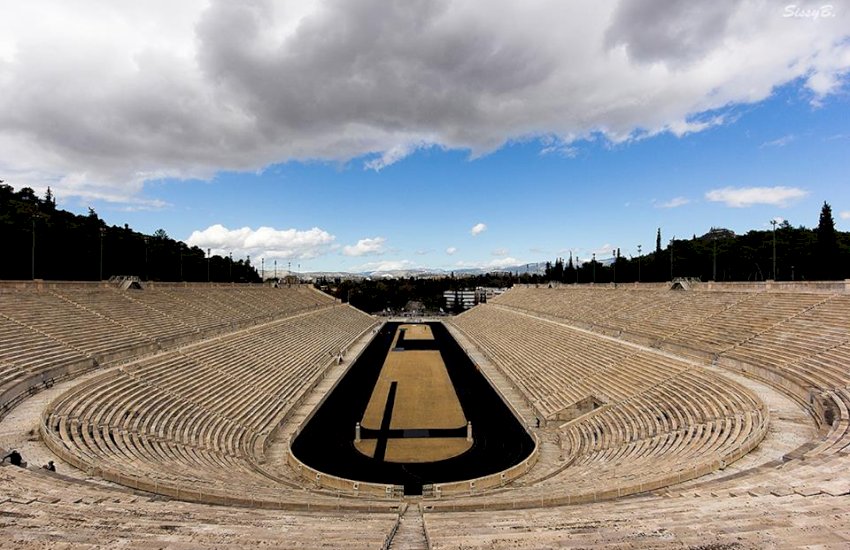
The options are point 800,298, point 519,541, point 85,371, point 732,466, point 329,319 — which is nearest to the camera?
point 519,541

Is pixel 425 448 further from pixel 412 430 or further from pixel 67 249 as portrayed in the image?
pixel 67 249

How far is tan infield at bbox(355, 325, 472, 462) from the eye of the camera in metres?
19.8

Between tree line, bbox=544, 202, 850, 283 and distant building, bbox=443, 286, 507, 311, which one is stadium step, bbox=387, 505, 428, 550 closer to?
tree line, bbox=544, 202, 850, 283

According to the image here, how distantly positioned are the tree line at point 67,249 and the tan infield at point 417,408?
24723 millimetres

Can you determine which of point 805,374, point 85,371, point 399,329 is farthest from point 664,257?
point 85,371

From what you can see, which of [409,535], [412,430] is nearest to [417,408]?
[412,430]

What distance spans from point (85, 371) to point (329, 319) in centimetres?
4046

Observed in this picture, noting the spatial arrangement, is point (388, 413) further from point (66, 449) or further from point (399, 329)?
point (399, 329)

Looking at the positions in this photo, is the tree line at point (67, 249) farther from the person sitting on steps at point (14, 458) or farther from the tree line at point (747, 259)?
the tree line at point (747, 259)

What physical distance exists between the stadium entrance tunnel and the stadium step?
6746 mm

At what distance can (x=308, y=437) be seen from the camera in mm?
20750

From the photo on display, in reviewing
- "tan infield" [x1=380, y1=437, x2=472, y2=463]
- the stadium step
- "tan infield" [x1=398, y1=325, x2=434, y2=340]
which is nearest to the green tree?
"tan infield" [x1=398, y1=325, x2=434, y2=340]

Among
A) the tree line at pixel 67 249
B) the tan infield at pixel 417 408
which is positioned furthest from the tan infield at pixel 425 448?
the tree line at pixel 67 249

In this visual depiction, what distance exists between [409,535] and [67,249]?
178 feet
